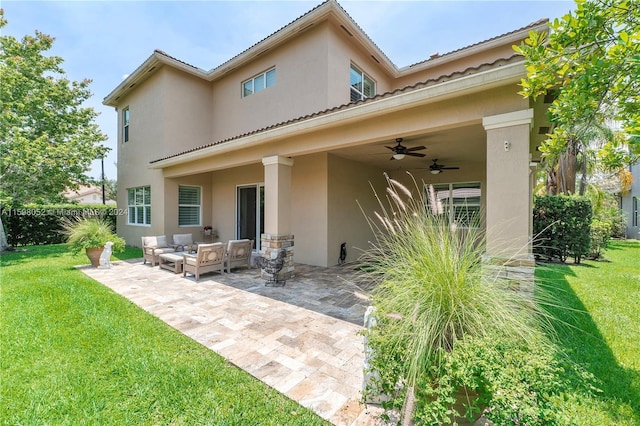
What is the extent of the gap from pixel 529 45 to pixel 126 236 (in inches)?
670

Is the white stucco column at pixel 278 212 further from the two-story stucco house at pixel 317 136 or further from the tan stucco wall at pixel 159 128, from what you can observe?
the tan stucco wall at pixel 159 128

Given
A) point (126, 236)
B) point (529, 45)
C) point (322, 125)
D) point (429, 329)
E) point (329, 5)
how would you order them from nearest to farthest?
point (429, 329)
point (529, 45)
point (322, 125)
point (329, 5)
point (126, 236)

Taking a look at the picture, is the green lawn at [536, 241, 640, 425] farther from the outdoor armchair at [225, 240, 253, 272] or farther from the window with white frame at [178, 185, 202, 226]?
the window with white frame at [178, 185, 202, 226]

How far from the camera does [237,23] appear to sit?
→ 946 centimetres

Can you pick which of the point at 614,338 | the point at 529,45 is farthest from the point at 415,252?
the point at 614,338

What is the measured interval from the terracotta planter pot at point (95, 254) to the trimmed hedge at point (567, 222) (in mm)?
15208

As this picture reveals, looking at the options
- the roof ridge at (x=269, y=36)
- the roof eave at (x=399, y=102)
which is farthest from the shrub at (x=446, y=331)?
the roof ridge at (x=269, y=36)

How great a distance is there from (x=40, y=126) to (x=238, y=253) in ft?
41.5

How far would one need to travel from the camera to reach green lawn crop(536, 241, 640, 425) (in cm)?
268

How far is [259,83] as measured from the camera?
11.2 m

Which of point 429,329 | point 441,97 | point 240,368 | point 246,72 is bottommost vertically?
point 240,368

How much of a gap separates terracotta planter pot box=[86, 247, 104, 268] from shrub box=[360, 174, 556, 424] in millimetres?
9922

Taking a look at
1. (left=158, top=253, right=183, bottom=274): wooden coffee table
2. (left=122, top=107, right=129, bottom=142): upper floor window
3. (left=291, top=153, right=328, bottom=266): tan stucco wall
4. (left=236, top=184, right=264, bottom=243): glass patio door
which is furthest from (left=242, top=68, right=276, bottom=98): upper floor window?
(left=122, top=107, right=129, bottom=142): upper floor window

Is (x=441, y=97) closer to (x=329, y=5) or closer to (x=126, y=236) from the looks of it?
(x=329, y=5)
